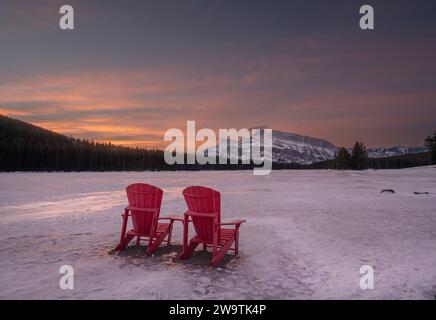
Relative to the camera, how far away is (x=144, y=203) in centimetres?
784

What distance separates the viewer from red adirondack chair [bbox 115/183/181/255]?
25.3 ft

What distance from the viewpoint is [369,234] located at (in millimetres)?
9914

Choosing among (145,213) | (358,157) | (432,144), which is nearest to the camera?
(145,213)

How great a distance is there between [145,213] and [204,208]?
171cm

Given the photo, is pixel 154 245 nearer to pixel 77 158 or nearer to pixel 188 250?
pixel 188 250

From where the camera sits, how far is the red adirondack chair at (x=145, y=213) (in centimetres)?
771

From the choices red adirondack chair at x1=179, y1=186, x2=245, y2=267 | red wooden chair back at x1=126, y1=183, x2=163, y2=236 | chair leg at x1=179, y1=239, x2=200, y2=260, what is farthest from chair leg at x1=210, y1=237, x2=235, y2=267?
red wooden chair back at x1=126, y1=183, x2=163, y2=236

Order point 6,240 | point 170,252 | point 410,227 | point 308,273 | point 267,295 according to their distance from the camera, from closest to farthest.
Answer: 1. point 267,295
2. point 308,273
3. point 170,252
4. point 6,240
5. point 410,227

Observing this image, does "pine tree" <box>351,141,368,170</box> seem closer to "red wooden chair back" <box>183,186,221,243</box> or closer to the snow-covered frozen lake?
the snow-covered frozen lake

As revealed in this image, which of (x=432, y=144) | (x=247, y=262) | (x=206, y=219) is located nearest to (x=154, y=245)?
(x=206, y=219)

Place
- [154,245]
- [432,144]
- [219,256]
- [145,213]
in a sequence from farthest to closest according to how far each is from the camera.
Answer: [432,144] → [145,213] → [154,245] → [219,256]
